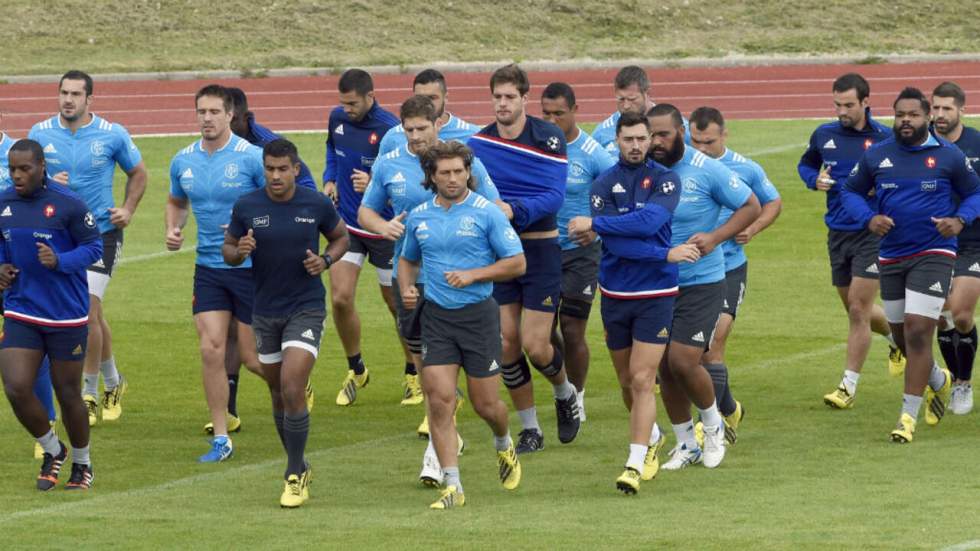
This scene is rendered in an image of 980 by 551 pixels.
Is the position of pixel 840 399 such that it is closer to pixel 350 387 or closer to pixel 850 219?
pixel 850 219

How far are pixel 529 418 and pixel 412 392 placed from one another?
86.2 inches

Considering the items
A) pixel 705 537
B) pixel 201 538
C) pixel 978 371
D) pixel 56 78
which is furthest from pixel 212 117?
pixel 56 78

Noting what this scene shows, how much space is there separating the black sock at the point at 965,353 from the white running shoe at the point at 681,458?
2783 mm

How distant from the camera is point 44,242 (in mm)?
11078

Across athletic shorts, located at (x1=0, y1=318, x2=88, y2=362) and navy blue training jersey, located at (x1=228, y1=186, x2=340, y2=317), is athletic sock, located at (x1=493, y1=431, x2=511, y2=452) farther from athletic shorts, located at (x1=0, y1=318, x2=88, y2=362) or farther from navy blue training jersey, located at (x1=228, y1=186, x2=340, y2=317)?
athletic shorts, located at (x1=0, y1=318, x2=88, y2=362)

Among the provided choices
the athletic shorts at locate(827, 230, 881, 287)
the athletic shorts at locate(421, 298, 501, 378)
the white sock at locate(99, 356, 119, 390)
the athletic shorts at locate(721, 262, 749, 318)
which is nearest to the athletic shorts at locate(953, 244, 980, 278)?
the athletic shorts at locate(827, 230, 881, 287)

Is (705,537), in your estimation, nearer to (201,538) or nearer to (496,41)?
(201,538)

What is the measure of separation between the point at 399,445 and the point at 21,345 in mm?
2872

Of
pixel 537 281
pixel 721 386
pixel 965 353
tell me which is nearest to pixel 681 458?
pixel 721 386

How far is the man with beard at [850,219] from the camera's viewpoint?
545 inches

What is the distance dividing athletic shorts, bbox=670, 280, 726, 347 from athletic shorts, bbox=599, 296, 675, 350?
→ 0.75 ft

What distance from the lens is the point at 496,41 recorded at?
41.8 m

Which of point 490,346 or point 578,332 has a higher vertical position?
point 490,346

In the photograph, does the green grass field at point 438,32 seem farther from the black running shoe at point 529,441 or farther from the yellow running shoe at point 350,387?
the black running shoe at point 529,441
